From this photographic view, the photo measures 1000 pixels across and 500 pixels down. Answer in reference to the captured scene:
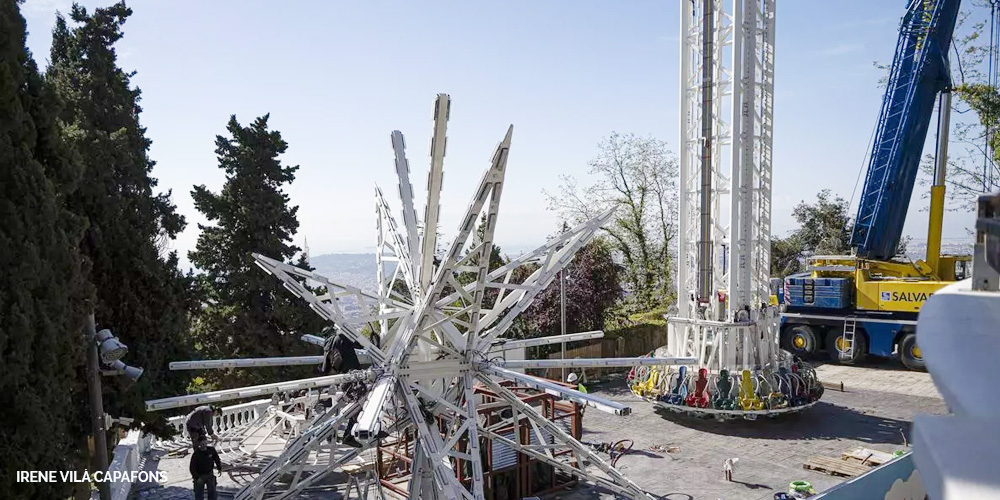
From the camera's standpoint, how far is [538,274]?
10.6m

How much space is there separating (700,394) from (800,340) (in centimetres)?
969

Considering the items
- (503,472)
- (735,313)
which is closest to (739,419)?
(735,313)

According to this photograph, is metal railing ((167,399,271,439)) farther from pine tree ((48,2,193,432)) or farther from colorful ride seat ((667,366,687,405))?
colorful ride seat ((667,366,687,405))

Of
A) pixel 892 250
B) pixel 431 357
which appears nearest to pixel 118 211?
pixel 431 357

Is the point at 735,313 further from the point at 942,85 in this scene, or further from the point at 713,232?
the point at 942,85

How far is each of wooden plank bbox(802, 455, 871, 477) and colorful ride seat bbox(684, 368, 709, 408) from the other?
3006 millimetres

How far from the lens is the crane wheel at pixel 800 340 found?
1005 inches

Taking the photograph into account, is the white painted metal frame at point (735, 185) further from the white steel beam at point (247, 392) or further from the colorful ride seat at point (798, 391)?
the white steel beam at point (247, 392)

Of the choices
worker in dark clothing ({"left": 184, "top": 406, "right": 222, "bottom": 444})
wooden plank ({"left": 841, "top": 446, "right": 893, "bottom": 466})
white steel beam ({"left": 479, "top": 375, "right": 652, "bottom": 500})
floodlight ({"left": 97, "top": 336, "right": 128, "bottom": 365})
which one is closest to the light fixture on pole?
floodlight ({"left": 97, "top": 336, "right": 128, "bottom": 365})

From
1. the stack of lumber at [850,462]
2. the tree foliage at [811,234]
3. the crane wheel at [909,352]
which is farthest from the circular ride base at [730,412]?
the tree foliage at [811,234]

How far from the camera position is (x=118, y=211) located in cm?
1458

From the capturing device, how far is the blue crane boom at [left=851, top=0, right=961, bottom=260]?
74.9 feet

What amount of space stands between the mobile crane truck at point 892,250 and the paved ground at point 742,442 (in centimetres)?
241

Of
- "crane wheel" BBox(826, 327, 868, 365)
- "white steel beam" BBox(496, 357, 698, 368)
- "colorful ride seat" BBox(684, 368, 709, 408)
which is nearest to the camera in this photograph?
"white steel beam" BBox(496, 357, 698, 368)
